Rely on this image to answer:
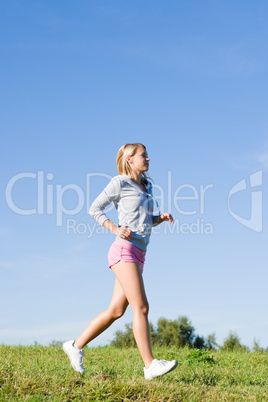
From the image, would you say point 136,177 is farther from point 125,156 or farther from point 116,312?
point 116,312

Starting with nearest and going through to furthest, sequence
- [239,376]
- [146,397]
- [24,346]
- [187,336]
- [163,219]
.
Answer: [146,397] → [163,219] → [239,376] → [24,346] → [187,336]

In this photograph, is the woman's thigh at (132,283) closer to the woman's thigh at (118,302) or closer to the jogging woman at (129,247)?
the jogging woman at (129,247)

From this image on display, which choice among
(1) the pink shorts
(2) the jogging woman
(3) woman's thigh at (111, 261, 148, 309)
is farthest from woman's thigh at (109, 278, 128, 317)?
(1) the pink shorts

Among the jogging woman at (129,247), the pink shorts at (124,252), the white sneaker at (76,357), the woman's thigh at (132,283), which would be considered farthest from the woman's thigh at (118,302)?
the white sneaker at (76,357)

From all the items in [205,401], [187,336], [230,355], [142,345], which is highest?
[142,345]

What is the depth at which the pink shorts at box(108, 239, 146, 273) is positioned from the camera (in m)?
5.14

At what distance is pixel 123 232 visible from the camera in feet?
16.8

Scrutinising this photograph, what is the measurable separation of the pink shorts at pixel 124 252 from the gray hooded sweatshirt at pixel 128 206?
0.09 meters

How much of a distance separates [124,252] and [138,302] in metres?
0.56

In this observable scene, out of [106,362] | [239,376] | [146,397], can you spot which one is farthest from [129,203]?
[106,362]

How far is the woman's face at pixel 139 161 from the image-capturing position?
5531 millimetres

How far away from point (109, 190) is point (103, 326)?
5.03ft

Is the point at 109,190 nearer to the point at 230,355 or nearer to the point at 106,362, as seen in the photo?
the point at 106,362

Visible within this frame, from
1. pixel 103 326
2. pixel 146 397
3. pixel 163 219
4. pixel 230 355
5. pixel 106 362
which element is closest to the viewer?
pixel 146 397
